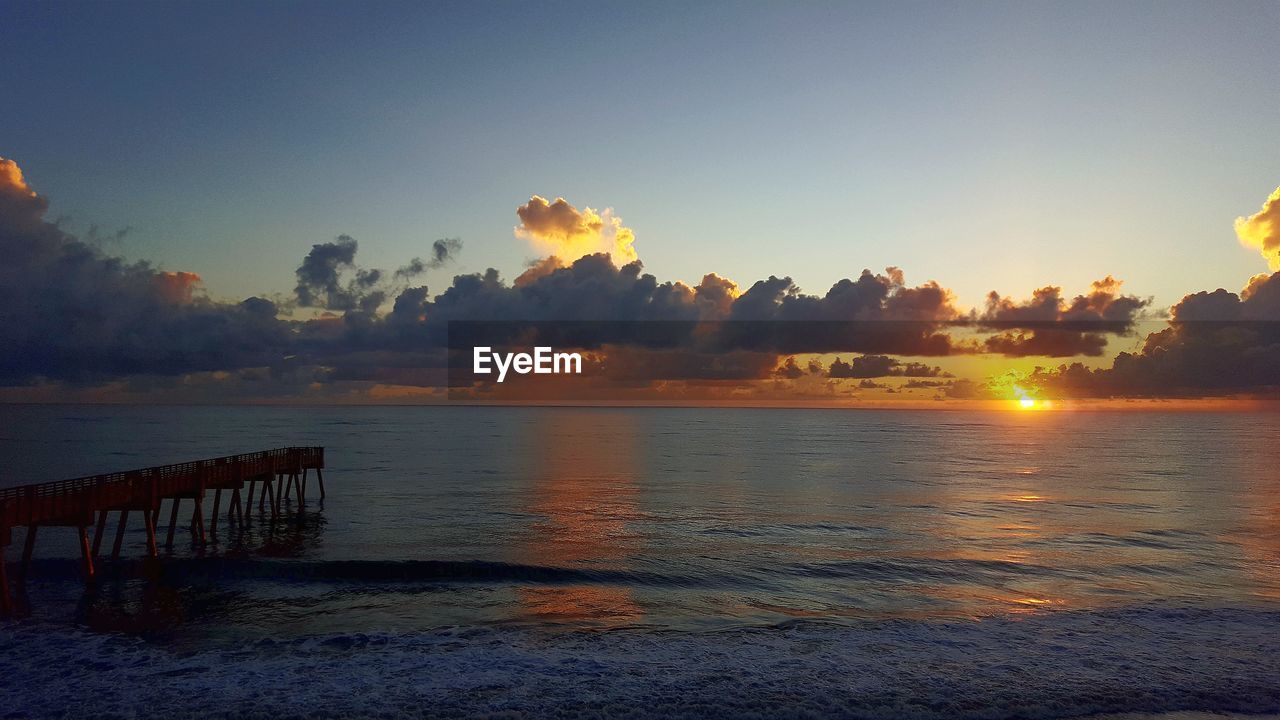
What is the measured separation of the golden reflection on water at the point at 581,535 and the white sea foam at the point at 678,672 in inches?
124

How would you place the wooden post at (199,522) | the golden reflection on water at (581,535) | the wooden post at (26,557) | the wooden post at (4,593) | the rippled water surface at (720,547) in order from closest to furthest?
1. the wooden post at (4,593)
2. the golden reflection on water at (581,535)
3. the rippled water surface at (720,547)
4. the wooden post at (26,557)
5. the wooden post at (199,522)

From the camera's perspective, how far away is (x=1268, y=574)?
3303 cm

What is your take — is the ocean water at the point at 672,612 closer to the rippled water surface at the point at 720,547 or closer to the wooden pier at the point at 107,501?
the rippled water surface at the point at 720,547

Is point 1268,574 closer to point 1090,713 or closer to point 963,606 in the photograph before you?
point 963,606

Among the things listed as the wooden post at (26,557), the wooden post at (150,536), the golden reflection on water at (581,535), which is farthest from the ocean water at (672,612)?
the wooden post at (150,536)

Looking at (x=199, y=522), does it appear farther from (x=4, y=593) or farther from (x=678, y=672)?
(x=678, y=672)

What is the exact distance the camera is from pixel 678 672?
20.5m

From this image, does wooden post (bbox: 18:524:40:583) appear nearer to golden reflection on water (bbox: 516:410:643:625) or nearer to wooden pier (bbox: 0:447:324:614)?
wooden pier (bbox: 0:447:324:614)

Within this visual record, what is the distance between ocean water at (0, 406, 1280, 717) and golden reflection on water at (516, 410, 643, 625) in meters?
0.28

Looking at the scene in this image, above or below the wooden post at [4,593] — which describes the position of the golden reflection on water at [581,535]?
below

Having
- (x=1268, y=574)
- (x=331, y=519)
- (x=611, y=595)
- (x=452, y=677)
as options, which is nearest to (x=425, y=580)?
(x=611, y=595)

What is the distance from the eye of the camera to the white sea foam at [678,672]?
18156 millimetres

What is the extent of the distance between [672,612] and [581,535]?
16.4 m

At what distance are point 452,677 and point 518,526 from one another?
1001 inches
